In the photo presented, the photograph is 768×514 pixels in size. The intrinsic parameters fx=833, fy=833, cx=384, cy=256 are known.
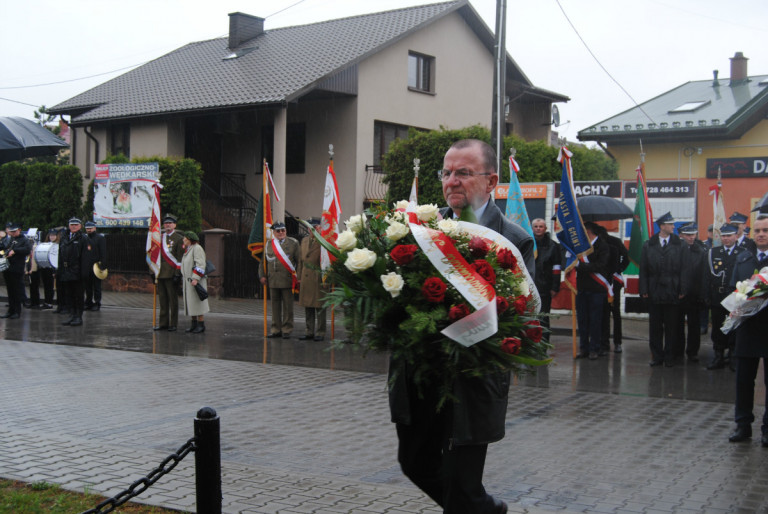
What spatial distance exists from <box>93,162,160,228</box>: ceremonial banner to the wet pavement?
12.6m

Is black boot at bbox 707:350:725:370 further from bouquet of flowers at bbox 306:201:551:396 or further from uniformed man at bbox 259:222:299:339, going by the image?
bouquet of flowers at bbox 306:201:551:396

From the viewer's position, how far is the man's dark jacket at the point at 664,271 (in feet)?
38.7

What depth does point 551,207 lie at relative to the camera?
58.7 feet

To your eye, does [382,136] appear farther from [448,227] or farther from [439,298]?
[439,298]

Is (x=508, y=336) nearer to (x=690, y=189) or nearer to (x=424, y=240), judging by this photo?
(x=424, y=240)

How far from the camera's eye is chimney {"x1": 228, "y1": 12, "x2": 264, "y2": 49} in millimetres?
32375

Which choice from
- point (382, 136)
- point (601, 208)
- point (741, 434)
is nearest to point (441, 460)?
point (741, 434)

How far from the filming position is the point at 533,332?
3.56 metres

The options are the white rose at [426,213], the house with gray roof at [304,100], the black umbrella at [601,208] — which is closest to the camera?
the white rose at [426,213]

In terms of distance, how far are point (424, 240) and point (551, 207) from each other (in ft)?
48.7

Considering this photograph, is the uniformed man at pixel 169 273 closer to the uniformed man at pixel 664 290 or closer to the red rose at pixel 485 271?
the uniformed man at pixel 664 290

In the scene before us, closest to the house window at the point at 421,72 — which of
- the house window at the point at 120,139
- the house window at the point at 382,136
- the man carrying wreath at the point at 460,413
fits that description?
the house window at the point at 382,136

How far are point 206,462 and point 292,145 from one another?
84.4ft

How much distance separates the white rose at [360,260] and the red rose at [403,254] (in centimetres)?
9
